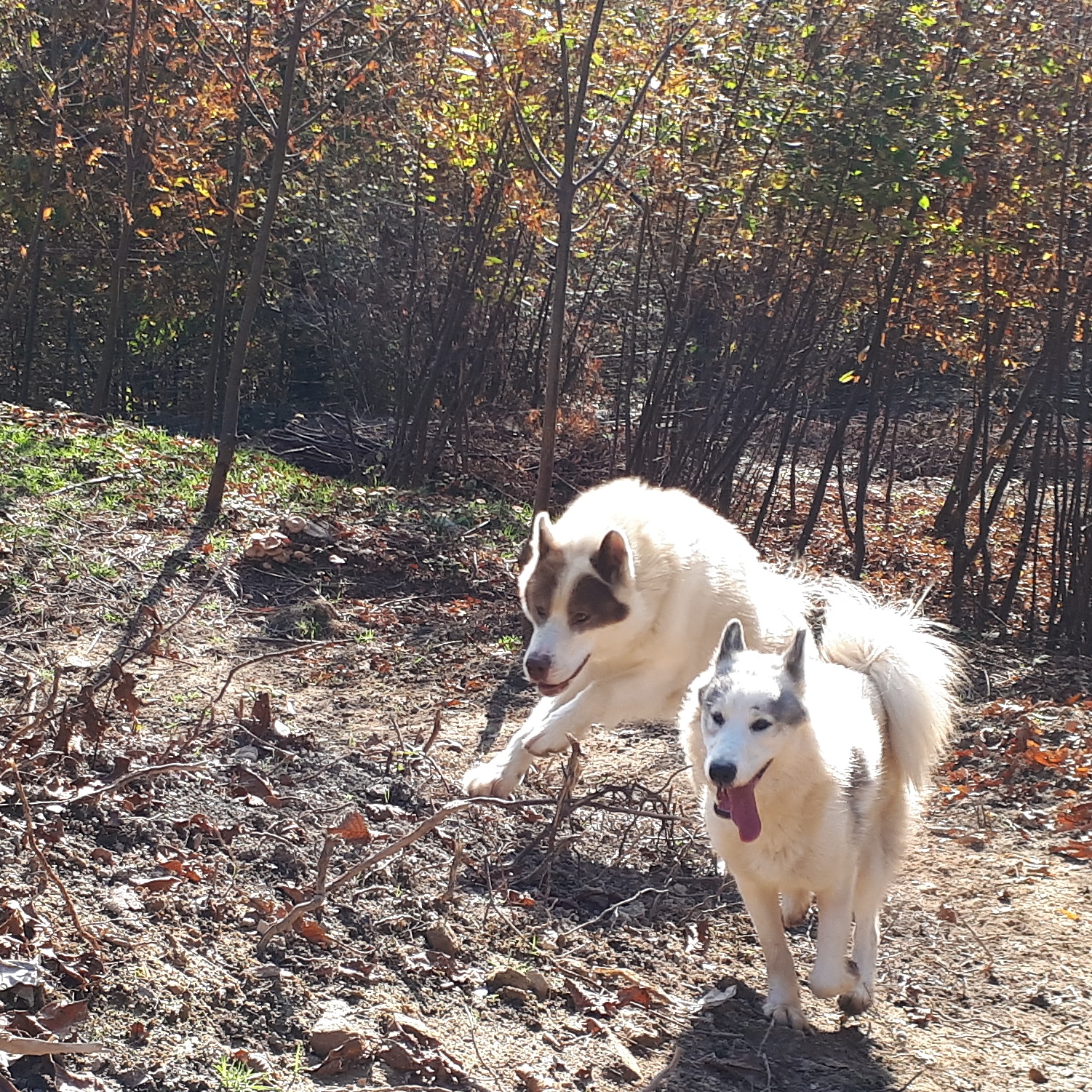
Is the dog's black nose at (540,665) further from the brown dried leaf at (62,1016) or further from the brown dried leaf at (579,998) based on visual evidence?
the brown dried leaf at (62,1016)

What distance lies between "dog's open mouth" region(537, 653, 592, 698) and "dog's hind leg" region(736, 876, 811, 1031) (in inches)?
63.2

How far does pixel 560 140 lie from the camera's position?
10.9m

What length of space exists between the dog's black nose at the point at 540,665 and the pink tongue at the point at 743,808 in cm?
169

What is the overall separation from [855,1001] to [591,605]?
6.84 ft

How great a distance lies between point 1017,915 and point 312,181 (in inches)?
482

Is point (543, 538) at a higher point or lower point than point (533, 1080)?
higher

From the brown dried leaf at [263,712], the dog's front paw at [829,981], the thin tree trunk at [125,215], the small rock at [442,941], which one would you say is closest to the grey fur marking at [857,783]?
the dog's front paw at [829,981]

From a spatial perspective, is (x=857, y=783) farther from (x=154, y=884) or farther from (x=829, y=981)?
(x=154, y=884)

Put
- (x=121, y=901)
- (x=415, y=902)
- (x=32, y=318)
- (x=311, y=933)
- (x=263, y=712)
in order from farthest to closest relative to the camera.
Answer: (x=32, y=318) → (x=263, y=712) → (x=415, y=902) → (x=311, y=933) → (x=121, y=901)

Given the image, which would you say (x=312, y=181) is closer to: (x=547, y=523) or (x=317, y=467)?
(x=317, y=467)

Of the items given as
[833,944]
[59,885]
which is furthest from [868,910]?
[59,885]

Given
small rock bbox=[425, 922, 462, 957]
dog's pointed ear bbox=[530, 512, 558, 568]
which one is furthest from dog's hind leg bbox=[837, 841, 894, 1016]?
dog's pointed ear bbox=[530, 512, 558, 568]

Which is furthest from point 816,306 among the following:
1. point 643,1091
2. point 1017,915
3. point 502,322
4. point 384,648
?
point 643,1091

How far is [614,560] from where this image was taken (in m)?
5.91
